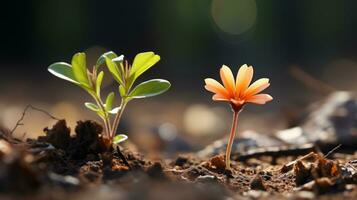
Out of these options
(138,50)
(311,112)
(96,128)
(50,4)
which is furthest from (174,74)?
(96,128)

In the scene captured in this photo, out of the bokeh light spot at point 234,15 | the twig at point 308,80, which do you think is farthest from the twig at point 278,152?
the bokeh light spot at point 234,15

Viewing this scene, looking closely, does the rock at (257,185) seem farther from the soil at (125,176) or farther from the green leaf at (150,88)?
the green leaf at (150,88)

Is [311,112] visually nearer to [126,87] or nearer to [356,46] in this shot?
[126,87]

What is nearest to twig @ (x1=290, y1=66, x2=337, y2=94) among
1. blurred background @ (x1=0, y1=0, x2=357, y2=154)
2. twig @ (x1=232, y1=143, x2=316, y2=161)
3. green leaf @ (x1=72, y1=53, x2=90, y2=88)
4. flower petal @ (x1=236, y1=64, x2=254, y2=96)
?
twig @ (x1=232, y1=143, x2=316, y2=161)

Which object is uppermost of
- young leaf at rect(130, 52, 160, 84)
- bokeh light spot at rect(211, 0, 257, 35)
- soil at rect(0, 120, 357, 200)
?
bokeh light spot at rect(211, 0, 257, 35)

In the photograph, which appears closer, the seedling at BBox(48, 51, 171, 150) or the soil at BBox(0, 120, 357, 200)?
the soil at BBox(0, 120, 357, 200)

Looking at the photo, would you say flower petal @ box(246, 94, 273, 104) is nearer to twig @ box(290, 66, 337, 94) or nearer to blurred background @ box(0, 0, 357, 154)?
twig @ box(290, 66, 337, 94)
